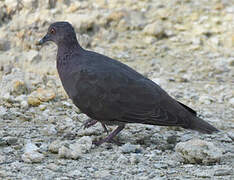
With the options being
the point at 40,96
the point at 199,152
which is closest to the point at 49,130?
the point at 40,96

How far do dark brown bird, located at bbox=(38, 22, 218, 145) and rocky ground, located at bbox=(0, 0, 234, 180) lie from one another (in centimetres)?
25

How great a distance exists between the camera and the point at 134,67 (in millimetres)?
8172

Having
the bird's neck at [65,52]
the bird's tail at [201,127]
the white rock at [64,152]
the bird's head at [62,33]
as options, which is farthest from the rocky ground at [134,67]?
the bird's head at [62,33]

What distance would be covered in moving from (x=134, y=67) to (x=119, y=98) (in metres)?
2.73

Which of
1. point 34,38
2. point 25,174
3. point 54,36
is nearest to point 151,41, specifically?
point 34,38

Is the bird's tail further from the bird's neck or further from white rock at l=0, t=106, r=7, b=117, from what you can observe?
white rock at l=0, t=106, r=7, b=117

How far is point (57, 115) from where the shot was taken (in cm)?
629

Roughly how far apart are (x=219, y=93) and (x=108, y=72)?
7.66ft

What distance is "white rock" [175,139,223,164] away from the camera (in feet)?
15.7

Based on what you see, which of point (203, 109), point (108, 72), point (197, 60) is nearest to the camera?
point (108, 72)

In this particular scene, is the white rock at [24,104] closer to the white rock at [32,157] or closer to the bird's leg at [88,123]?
the bird's leg at [88,123]

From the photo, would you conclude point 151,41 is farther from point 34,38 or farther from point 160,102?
point 160,102

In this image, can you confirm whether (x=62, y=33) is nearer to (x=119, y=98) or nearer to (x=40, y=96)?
(x=40, y=96)

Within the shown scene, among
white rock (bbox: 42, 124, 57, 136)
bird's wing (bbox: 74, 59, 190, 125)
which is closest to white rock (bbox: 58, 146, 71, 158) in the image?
bird's wing (bbox: 74, 59, 190, 125)
